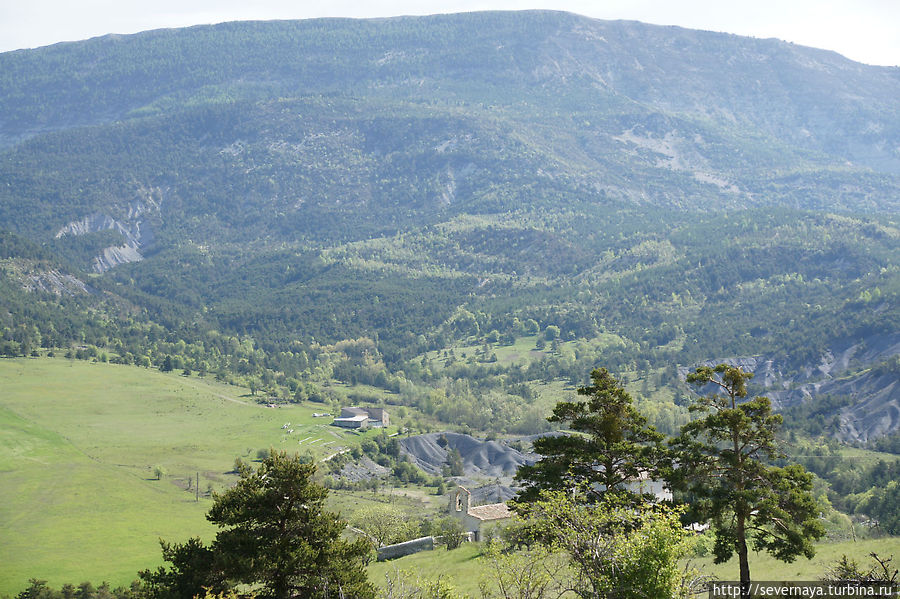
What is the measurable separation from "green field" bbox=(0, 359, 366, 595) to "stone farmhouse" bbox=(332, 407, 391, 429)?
351 centimetres

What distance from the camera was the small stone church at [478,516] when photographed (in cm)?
6581

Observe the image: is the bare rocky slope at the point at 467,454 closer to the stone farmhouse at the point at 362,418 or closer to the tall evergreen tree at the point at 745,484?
the stone farmhouse at the point at 362,418

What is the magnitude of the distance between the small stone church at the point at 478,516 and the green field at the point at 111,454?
33850mm

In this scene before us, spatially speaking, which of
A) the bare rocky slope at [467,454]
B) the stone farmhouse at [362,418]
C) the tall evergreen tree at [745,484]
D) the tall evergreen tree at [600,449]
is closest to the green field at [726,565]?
the tall evergreen tree at [745,484]

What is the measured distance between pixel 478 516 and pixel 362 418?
89.5 metres

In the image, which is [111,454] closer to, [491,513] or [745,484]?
[491,513]

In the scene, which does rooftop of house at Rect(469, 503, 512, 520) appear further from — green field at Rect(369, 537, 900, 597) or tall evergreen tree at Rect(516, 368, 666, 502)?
tall evergreen tree at Rect(516, 368, 666, 502)

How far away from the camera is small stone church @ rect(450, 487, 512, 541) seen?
6581 cm

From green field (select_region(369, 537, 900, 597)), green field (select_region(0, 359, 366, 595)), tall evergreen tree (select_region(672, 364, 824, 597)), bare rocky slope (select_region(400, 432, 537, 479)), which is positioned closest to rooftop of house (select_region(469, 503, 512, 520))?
green field (select_region(369, 537, 900, 597))

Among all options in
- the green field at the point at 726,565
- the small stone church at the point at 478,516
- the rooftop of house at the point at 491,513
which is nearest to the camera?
the green field at the point at 726,565

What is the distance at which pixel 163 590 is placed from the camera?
1544 inches

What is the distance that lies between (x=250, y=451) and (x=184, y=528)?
3255 cm

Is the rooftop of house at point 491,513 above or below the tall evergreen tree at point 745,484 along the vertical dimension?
below

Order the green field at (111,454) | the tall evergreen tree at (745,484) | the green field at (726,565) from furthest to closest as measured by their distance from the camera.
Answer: the green field at (111,454) → the green field at (726,565) → the tall evergreen tree at (745,484)
